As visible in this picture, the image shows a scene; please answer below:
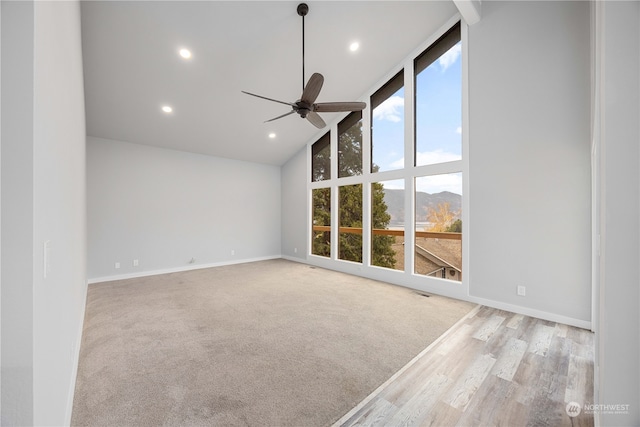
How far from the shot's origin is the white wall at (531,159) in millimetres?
2904

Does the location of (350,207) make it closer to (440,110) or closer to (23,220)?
(440,110)

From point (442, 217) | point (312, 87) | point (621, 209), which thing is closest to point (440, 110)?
point (442, 217)

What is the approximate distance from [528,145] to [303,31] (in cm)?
328

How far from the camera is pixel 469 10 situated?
11.2 ft

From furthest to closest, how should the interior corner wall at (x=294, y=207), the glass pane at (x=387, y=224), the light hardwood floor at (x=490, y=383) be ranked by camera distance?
the interior corner wall at (x=294, y=207)
the glass pane at (x=387, y=224)
the light hardwood floor at (x=490, y=383)

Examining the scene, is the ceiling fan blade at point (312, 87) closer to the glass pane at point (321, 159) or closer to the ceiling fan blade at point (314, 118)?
the ceiling fan blade at point (314, 118)

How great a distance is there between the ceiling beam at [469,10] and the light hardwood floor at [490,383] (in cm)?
402

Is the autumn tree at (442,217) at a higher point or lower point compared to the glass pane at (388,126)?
lower

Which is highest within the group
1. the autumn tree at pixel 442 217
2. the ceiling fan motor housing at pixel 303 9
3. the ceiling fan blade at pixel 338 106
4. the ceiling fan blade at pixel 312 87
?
the ceiling fan motor housing at pixel 303 9

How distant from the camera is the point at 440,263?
13.7 ft

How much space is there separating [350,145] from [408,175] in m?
1.69

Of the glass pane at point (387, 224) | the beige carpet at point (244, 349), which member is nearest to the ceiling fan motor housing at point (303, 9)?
the glass pane at point (387, 224)

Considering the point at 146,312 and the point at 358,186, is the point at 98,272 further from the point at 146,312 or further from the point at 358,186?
the point at 358,186

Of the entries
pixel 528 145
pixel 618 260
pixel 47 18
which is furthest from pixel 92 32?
pixel 528 145
